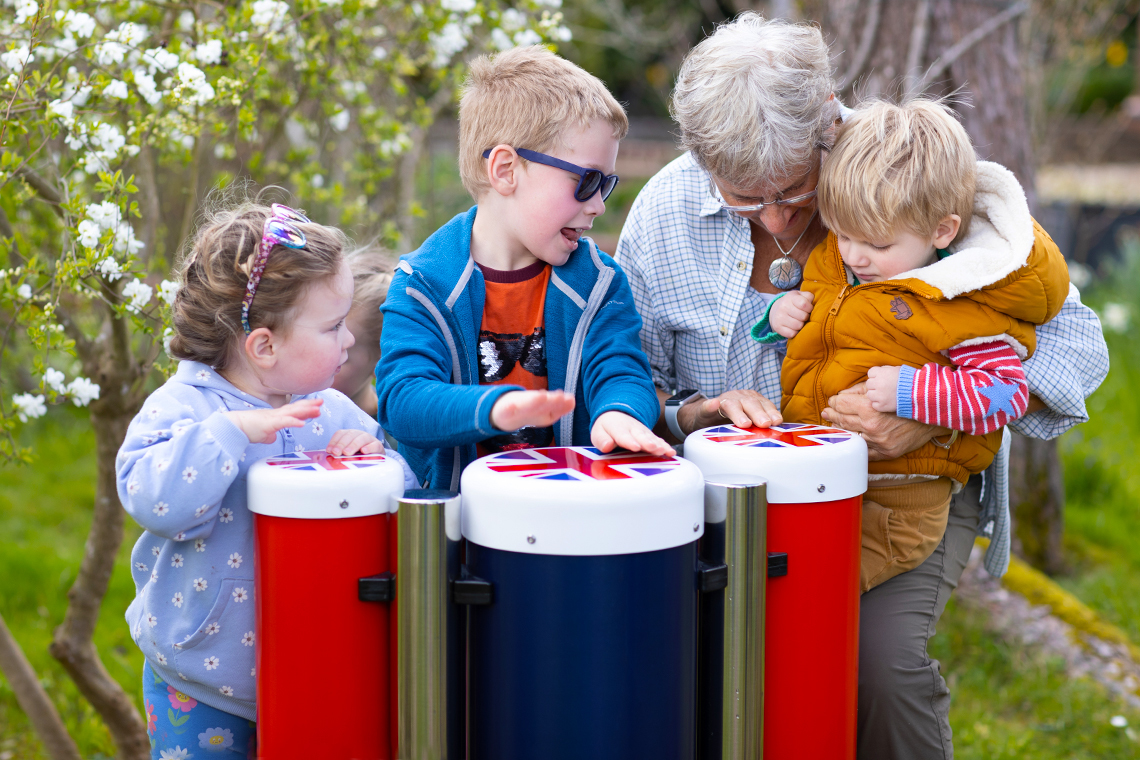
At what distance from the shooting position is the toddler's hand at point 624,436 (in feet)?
5.46

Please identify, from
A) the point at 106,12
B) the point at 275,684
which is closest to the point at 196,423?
the point at 275,684

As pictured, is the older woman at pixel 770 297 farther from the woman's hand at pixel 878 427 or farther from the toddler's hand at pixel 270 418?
the toddler's hand at pixel 270 418

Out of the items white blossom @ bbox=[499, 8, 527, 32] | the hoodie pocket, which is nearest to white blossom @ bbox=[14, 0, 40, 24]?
the hoodie pocket

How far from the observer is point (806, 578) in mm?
1713

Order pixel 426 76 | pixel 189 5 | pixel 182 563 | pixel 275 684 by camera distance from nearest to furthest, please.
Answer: pixel 275 684
pixel 182 563
pixel 189 5
pixel 426 76

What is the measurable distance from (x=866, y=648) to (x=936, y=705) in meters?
0.17

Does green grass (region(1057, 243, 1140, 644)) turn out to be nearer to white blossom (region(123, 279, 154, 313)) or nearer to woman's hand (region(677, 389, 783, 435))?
woman's hand (region(677, 389, 783, 435))

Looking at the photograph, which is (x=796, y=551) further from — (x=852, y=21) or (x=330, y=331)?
(x=852, y=21)

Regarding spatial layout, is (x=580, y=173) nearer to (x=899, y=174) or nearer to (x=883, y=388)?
(x=899, y=174)

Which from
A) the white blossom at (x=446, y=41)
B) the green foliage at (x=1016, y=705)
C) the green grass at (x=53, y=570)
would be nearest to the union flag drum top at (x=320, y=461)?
the green grass at (x=53, y=570)

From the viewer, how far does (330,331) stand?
74.2 inches

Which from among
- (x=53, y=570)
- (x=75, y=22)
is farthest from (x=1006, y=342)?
(x=53, y=570)

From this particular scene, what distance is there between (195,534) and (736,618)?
2.92ft

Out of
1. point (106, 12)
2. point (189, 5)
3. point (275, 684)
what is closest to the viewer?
point (275, 684)
